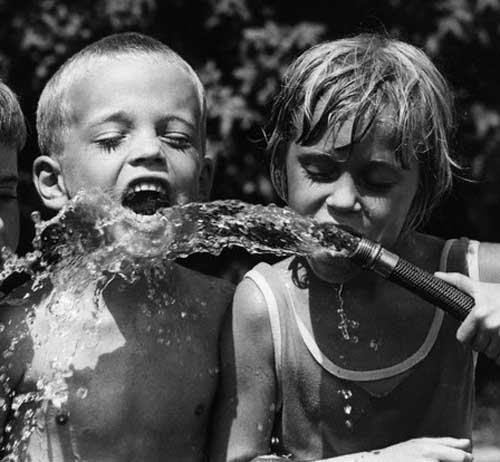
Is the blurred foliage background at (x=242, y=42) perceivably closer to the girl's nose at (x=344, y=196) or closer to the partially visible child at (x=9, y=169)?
the partially visible child at (x=9, y=169)

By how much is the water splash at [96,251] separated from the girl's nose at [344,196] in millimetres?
80

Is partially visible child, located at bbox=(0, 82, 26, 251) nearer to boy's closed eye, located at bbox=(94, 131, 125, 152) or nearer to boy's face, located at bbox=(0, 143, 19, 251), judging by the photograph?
boy's face, located at bbox=(0, 143, 19, 251)

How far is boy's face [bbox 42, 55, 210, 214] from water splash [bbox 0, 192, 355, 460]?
60 mm

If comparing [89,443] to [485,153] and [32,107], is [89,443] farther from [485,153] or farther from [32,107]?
[485,153]

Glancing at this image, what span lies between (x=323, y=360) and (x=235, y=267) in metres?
2.65

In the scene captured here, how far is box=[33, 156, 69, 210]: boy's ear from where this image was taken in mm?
3389

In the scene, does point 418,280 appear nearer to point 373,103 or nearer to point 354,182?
point 354,182

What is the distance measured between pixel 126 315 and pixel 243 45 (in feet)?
8.42

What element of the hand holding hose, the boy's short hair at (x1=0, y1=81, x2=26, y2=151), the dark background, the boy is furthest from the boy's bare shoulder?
the dark background

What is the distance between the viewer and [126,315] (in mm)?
3350

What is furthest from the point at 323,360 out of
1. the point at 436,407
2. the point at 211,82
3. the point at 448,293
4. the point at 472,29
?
the point at 472,29

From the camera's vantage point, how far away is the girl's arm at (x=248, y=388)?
3.26 m

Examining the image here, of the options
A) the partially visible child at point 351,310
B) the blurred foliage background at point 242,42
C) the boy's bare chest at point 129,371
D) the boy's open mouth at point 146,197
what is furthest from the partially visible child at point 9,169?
the blurred foliage background at point 242,42

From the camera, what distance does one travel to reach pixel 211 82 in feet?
18.5
